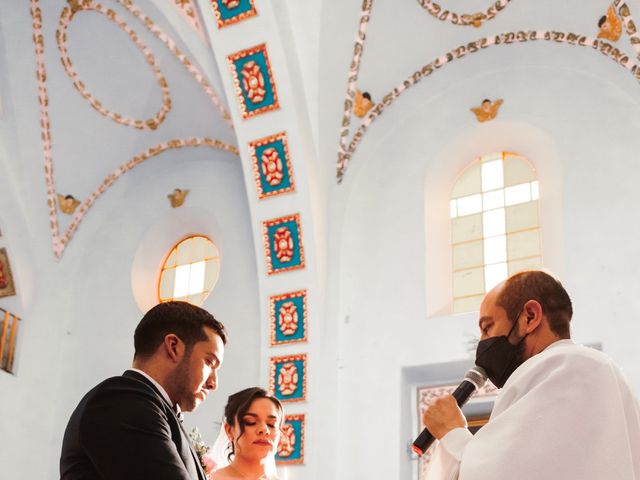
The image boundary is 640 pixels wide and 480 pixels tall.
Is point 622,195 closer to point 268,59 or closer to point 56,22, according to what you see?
point 268,59

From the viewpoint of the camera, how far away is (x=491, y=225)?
9141mm

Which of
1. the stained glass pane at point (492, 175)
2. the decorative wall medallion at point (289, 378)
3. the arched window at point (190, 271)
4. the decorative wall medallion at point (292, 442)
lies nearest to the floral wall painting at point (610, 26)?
the stained glass pane at point (492, 175)

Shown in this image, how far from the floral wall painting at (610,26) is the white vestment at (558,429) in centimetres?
634

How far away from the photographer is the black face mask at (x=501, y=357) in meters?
3.34

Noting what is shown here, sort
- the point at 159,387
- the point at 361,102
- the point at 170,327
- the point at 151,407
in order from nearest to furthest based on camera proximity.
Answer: the point at 151,407, the point at 159,387, the point at 170,327, the point at 361,102

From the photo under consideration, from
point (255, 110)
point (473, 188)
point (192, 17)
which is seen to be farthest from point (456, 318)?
point (192, 17)

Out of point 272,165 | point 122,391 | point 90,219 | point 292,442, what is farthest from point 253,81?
point 122,391

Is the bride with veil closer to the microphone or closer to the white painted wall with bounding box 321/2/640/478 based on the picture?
the microphone

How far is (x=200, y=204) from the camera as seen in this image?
427 inches

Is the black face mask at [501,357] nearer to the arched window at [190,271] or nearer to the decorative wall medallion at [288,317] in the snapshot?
the decorative wall medallion at [288,317]

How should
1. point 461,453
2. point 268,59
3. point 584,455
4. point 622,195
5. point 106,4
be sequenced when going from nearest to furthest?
point 584,455 < point 461,453 < point 622,195 < point 268,59 < point 106,4

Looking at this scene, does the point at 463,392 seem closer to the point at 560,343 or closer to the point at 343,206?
the point at 560,343

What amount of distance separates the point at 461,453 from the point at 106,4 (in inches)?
330

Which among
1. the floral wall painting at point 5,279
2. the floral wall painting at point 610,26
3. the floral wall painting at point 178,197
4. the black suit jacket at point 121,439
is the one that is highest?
the floral wall painting at point 610,26
